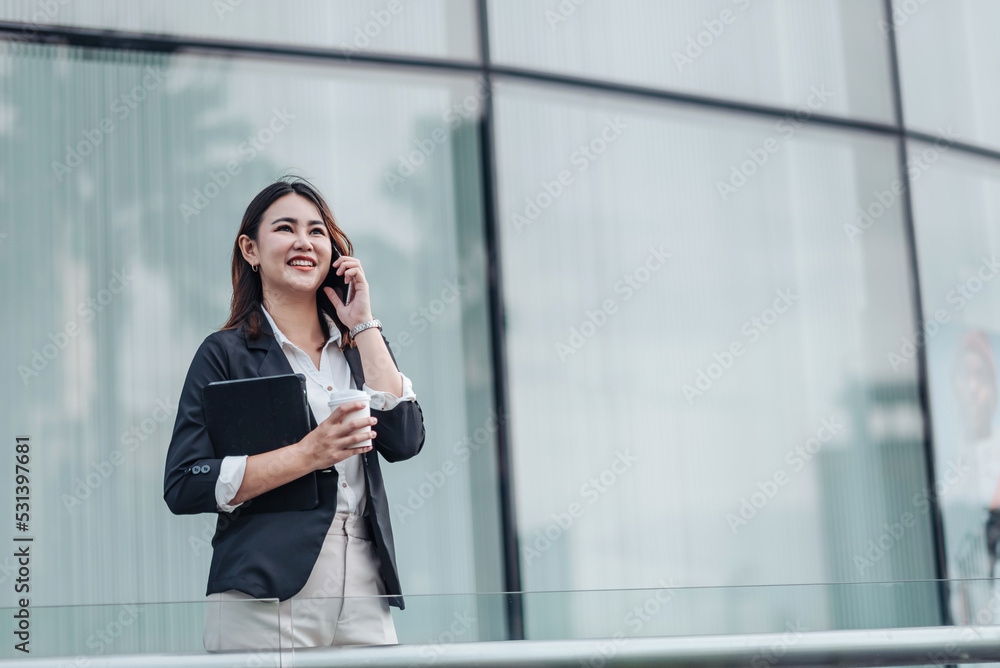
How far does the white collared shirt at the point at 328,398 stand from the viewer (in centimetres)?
184

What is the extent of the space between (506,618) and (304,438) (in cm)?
55

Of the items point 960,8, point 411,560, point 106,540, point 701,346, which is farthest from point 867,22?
point 106,540

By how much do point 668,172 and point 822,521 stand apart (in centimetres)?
176

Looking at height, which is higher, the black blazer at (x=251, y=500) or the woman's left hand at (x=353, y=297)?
the woman's left hand at (x=353, y=297)

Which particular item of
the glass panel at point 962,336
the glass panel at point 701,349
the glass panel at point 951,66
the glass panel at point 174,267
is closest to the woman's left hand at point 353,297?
the glass panel at point 174,267

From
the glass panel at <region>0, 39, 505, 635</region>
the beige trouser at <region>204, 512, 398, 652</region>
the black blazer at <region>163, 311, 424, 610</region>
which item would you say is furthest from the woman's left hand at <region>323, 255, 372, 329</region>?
the glass panel at <region>0, 39, 505, 635</region>

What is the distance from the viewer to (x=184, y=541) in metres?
4.09

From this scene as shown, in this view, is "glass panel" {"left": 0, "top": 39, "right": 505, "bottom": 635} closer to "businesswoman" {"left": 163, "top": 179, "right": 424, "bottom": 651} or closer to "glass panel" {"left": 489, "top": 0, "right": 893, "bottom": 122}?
"glass panel" {"left": 489, "top": 0, "right": 893, "bottom": 122}

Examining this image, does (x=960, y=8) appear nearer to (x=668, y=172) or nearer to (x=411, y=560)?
(x=668, y=172)

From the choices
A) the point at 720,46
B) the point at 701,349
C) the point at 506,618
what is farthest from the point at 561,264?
the point at 506,618

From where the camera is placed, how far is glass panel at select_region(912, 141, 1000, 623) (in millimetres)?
5281

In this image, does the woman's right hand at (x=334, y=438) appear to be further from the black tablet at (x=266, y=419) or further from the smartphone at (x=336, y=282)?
the smartphone at (x=336, y=282)

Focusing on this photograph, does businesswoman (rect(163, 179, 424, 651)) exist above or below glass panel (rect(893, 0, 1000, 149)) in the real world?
below

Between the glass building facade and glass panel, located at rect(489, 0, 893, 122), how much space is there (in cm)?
2
